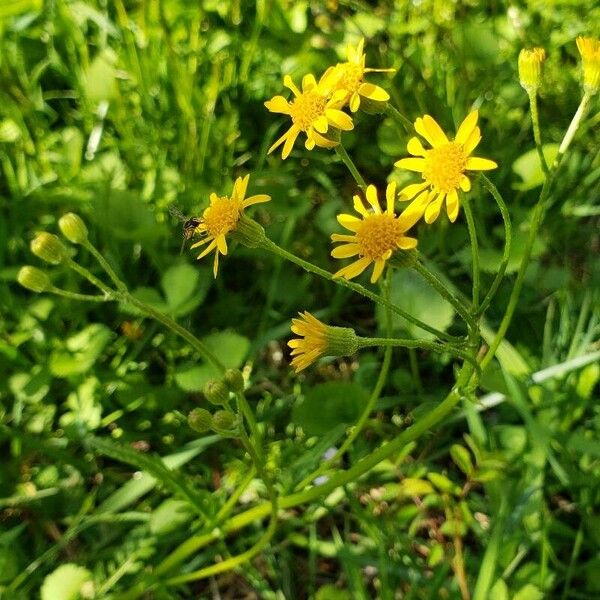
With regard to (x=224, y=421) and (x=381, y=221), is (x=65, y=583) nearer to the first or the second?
(x=224, y=421)

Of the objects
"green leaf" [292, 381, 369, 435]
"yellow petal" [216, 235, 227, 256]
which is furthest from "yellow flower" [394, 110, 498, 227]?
"green leaf" [292, 381, 369, 435]

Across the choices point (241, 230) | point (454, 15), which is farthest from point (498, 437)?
point (454, 15)

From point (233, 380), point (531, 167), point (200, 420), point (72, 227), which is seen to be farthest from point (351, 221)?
point (531, 167)

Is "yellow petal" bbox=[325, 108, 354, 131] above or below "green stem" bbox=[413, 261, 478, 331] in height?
above

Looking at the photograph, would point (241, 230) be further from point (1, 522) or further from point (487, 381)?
point (1, 522)

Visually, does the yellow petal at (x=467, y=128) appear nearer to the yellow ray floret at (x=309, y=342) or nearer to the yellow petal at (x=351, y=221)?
the yellow petal at (x=351, y=221)

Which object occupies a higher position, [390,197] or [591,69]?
[591,69]

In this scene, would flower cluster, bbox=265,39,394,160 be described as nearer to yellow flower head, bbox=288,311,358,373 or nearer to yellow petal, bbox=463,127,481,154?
yellow petal, bbox=463,127,481,154
